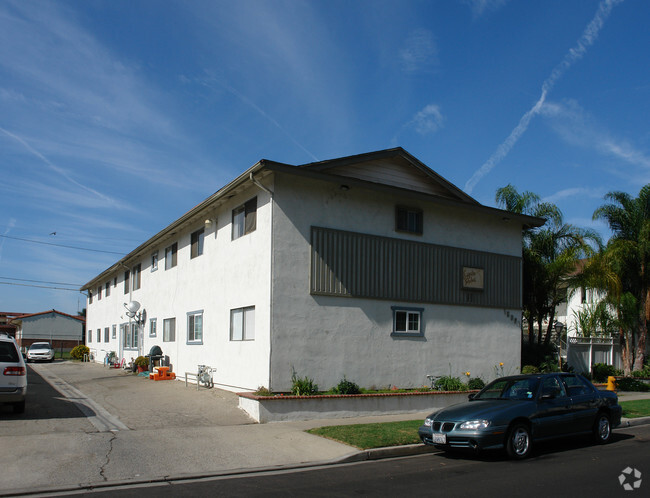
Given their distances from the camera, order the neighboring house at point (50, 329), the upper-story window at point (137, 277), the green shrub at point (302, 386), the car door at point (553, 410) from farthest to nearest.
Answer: the neighboring house at point (50, 329) → the upper-story window at point (137, 277) → the green shrub at point (302, 386) → the car door at point (553, 410)

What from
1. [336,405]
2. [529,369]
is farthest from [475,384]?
[336,405]

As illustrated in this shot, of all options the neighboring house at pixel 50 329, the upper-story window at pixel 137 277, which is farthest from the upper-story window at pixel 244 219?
the neighboring house at pixel 50 329

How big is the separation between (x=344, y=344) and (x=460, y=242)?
5791 mm

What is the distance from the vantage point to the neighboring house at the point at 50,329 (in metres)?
63.5

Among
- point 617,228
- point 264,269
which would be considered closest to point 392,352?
point 264,269

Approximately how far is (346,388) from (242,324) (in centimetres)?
351

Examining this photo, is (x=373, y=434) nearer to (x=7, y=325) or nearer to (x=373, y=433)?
(x=373, y=433)

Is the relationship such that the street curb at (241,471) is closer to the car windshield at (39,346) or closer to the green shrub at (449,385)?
the green shrub at (449,385)

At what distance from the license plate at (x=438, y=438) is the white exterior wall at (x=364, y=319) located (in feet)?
18.3

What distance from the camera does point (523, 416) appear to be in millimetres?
9914

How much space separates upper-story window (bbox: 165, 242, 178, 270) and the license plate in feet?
51.5

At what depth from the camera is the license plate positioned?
9.86 meters

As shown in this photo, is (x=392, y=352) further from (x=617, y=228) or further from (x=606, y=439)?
(x=617, y=228)

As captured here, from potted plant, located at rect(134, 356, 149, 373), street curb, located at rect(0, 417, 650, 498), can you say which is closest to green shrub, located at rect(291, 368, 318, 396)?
street curb, located at rect(0, 417, 650, 498)
